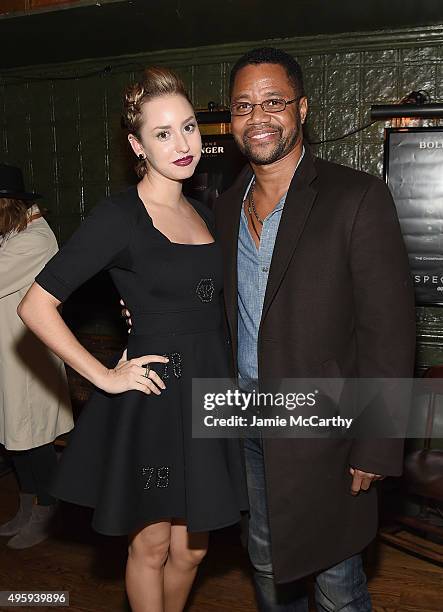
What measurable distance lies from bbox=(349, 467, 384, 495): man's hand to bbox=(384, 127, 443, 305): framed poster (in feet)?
6.30

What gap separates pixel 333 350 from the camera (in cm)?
186

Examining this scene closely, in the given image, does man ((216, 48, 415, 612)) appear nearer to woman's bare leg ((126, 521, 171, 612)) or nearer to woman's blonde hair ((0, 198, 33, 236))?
woman's bare leg ((126, 521, 171, 612))

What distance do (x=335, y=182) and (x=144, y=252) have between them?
58 centimetres

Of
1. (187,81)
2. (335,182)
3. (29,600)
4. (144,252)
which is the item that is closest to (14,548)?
(29,600)

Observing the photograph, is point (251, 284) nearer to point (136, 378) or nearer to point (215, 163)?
point (136, 378)

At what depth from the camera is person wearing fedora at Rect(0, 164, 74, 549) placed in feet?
10.1

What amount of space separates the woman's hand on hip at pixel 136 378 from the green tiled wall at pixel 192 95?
7.26 ft

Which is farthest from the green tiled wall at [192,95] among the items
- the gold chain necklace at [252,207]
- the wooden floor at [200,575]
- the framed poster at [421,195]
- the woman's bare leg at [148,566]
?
the woman's bare leg at [148,566]

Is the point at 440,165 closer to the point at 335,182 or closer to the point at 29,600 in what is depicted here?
the point at 335,182

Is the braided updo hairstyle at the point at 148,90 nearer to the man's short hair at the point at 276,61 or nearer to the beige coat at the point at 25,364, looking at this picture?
the man's short hair at the point at 276,61

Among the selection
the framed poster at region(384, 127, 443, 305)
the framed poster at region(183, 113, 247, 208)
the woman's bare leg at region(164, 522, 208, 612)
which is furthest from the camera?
the framed poster at region(183, 113, 247, 208)

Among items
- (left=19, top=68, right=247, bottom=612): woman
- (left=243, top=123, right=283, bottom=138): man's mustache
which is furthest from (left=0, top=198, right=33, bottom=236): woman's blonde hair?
(left=243, top=123, right=283, bottom=138): man's mustache

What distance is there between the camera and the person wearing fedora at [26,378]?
309 cm

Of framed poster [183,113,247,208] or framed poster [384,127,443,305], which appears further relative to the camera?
framed poster [183,113,247,208]
